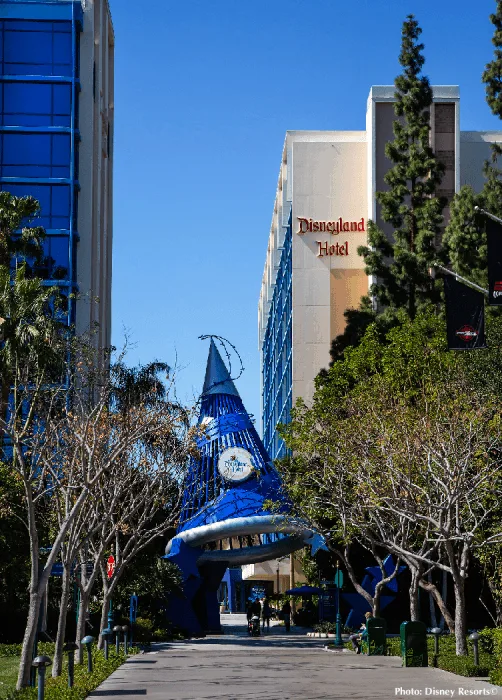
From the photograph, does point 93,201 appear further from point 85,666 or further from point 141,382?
point 85,666

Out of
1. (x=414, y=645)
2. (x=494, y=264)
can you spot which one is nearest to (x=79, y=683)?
(x=414, y=645)

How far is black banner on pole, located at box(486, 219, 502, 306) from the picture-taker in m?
23.0

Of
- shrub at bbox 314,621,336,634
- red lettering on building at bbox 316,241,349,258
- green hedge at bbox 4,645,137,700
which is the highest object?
red lettering on building at bbox 316,241,349,258

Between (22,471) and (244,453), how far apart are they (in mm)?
30518

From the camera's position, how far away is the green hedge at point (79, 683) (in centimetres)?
1900

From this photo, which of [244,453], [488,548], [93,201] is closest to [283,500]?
[244,453]

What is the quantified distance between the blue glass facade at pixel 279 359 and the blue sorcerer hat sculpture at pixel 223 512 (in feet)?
96.2

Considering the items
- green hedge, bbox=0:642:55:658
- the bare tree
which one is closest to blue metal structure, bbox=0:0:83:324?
green hedge, bbox=0:642:55:658

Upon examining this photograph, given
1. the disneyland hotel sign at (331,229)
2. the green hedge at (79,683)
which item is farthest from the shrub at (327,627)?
the disneyland hotel sign at (331,229)

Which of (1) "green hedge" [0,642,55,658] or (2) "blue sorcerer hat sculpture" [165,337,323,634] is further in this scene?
(2) "blue sorcerer hat sculpture" [165,337,323,634]

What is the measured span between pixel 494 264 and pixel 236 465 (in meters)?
28.1

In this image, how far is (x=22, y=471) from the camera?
20453mm

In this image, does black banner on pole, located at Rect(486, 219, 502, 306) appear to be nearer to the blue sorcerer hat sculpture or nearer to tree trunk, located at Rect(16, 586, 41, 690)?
tree trunk, located at Rect(16, 586, 41, 690)

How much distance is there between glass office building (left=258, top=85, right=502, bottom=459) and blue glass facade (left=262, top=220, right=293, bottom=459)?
2.66m
